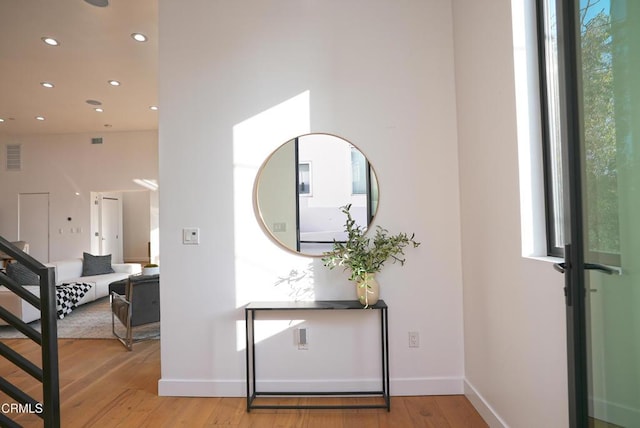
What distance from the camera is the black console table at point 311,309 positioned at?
2344 mm

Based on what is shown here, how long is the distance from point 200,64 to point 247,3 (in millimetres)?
558

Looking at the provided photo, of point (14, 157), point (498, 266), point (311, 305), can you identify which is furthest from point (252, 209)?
point (14, 157)

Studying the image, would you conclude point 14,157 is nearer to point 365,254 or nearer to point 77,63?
point 77,63

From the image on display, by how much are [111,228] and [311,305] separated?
899 cm

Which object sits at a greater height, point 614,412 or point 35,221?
point 35,221

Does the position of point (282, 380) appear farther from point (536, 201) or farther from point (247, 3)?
point (247, 3)

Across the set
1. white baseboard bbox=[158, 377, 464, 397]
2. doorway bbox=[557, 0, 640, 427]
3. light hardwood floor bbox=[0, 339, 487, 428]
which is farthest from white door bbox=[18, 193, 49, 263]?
doorway bbox=[557, 0, 640, 427]

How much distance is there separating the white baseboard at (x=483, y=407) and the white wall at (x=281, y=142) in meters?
0.10

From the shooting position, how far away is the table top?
2.34m

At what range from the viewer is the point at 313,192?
8.70 feet

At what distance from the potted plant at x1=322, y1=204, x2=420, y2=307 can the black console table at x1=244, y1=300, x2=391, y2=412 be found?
124 millimetres

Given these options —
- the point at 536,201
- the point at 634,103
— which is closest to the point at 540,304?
the point at 536,201

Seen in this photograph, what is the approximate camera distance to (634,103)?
43.5 inches

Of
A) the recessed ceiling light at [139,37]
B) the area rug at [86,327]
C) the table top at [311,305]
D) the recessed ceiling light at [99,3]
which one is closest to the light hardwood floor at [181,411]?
the table top at [311,305]
